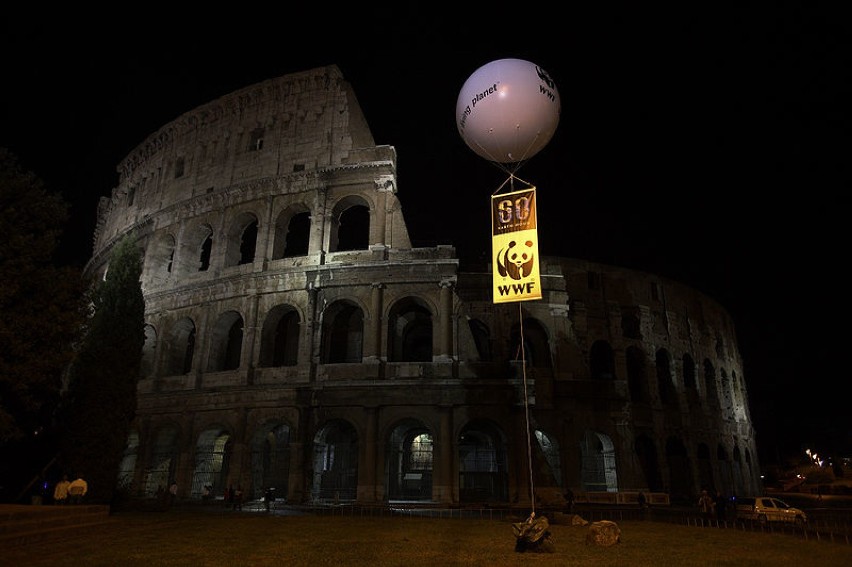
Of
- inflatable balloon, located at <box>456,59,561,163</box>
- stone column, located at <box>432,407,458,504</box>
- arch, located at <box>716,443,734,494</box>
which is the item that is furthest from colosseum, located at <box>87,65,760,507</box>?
inflatable balloon, located at <box>456,59,561,163</box>

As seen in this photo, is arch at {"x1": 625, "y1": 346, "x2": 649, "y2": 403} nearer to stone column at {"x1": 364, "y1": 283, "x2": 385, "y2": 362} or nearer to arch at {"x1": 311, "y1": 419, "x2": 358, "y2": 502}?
stone column at {"x1": 364, "y1": 283, "x2": 385, "y2": 362}

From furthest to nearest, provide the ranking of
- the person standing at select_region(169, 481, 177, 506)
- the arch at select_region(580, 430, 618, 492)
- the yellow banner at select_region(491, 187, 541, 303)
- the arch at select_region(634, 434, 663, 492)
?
the arch at select_region(634, 434, 663, 492) < the arch at select_region(580, 430, 618, 492) < the person standing at select_region(169, 481, 177, 506) < the yellow banner at select_region(491, 187, 541, 303)

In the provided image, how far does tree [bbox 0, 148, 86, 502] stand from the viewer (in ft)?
46.6

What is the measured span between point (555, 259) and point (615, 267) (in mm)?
4000

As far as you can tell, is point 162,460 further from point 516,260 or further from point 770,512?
point 770,512

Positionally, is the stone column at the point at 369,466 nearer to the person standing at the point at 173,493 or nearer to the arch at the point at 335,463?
the arch at the point at 335,463

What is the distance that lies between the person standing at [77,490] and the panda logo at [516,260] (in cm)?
1304

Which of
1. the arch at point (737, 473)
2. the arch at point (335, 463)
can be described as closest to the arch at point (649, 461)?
the arch at point (737, 473)

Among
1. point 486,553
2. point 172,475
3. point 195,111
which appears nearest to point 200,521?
point 486,553

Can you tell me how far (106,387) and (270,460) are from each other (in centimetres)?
968

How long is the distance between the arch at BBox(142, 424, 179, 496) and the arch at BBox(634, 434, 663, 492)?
74.0 feet

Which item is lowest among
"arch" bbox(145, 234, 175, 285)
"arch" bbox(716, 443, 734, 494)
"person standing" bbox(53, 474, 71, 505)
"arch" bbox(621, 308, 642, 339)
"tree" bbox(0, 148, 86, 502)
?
"person standing" bbox(53, 474, 71, 505)

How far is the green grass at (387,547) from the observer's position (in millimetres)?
8969

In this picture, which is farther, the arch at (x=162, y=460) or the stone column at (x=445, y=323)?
the arch at (x=162, y=460)
